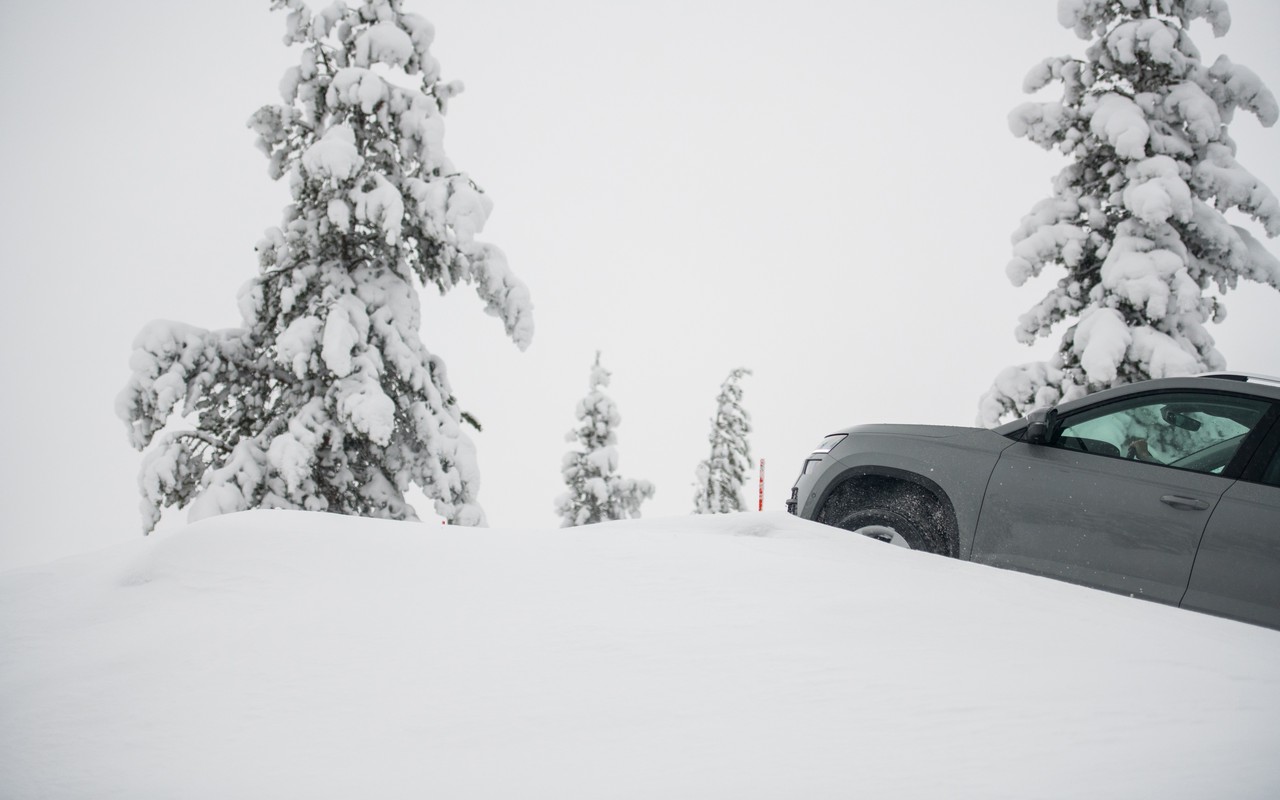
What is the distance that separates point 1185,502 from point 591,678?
12.3 feet

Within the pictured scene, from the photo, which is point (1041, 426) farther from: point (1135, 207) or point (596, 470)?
point (596, 470)

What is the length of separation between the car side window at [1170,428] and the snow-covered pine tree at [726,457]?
22.8 m

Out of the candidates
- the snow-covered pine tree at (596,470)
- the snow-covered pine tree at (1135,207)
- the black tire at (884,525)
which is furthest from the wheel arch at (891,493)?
the snow-covered pine tree at (596,470)

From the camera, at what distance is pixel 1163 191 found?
1118 cm

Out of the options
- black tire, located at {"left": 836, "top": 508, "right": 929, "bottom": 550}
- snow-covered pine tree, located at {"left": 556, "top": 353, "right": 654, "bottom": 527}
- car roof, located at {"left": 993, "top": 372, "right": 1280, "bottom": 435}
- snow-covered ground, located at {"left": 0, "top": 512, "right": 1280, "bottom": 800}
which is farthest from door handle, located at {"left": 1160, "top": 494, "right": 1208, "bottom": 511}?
snow-covered pine tree, located at {"left": 556, "top": 353, "right": 654, "bottom": 527}

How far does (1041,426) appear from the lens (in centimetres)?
516

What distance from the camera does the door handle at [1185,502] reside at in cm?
451

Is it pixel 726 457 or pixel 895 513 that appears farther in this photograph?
pixel 726 457

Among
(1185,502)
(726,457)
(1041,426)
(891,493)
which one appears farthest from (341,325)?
(726,457)

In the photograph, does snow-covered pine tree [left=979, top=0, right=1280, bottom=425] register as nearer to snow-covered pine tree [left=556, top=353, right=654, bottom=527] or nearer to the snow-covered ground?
the snow-covered ground

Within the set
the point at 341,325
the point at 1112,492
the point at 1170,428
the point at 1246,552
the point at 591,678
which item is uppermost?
the point at 341,325

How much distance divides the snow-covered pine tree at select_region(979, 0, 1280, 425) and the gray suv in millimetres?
6766

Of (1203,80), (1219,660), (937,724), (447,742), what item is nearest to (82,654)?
(447,742)

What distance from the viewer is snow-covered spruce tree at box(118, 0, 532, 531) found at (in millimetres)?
11047
